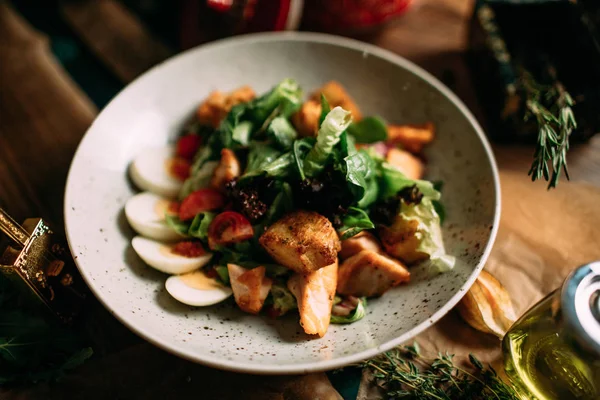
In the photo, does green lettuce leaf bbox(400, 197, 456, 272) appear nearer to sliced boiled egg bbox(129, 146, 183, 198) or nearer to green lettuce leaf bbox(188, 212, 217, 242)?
green lettuce leaf bbox(188, 212, 217, 242)

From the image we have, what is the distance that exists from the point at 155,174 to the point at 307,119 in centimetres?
79

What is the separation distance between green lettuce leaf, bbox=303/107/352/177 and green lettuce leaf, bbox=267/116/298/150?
171 mm

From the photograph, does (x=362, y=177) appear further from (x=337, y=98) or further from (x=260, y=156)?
(x=337, y=98)

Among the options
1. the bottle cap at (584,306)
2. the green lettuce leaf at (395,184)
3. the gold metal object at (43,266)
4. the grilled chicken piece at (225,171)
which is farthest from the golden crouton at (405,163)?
the gold metal object at (43,266)

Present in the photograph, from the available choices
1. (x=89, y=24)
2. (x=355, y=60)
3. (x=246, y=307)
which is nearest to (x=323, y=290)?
(x=246, y=307)

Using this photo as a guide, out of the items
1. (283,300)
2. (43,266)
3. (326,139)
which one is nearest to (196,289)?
(283,300)

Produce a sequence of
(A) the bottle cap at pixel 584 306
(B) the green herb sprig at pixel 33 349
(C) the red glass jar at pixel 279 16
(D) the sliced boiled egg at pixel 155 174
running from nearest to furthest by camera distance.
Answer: (A) the bottle cap at pixel 584 306
(B) the green herb sprig at pixel 33 349
(D) the sliced boiled egg at pixel 155 174
(C) the red glass jar at pixel 279 16

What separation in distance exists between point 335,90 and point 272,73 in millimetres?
448

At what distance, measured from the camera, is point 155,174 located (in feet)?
8.20

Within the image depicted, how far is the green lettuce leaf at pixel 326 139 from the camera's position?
2.13 m

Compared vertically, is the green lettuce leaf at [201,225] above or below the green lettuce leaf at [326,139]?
below

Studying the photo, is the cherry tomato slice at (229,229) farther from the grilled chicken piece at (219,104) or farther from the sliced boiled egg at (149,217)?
the grilled chicken piece at (219,104)

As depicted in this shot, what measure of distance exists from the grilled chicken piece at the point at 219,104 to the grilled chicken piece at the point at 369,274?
1027 millimetres

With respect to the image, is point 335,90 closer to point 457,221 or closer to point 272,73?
point 272,73
